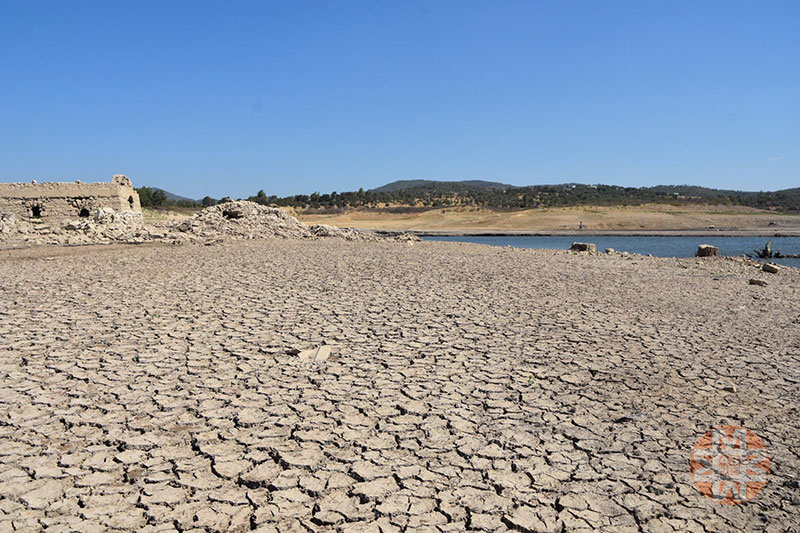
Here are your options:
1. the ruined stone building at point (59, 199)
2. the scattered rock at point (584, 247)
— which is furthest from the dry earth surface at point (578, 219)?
the scattered rock at point (584, 247)

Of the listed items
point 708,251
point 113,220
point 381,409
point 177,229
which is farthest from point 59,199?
point 708,251

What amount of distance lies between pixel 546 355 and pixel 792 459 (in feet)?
7.21

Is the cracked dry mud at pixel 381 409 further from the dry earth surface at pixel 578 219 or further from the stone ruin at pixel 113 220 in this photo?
the dry earth surface at pixel 578 219

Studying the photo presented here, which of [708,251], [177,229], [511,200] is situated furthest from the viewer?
[511,200]

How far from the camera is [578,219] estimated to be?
48.3m

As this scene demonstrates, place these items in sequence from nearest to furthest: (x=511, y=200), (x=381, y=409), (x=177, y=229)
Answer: (x=381, y=409) < (x=177, y=229) < (x=511, y=200)

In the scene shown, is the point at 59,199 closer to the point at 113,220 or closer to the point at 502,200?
the point at 113,220

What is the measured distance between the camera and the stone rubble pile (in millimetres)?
16859

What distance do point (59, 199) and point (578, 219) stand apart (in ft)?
132

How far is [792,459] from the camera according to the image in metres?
3.28

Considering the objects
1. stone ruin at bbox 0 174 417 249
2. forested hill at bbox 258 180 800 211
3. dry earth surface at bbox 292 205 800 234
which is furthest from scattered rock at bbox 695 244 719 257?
forested hill at bbox 258 180 800 211

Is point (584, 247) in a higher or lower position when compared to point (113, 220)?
lower

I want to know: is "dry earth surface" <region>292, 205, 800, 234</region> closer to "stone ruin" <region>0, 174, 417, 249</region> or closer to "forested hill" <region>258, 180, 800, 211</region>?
"forested hill" <region>258, 180, 800, 211</region>

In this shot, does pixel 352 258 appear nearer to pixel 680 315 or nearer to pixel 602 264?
pixel 602 264
